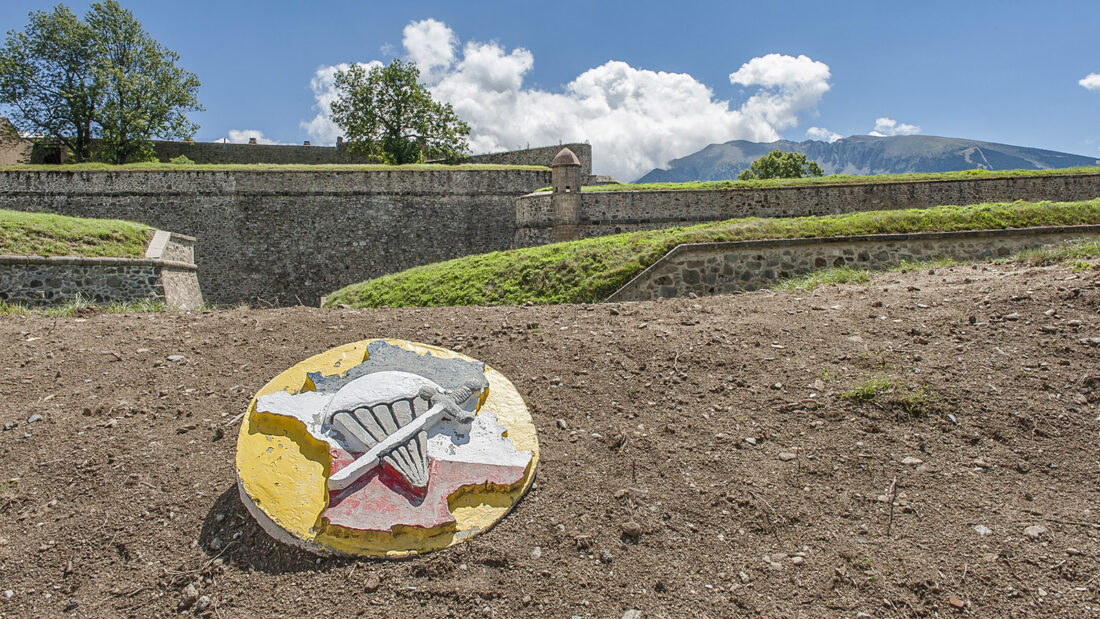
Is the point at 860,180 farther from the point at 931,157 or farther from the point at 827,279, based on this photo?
the point at 931,157

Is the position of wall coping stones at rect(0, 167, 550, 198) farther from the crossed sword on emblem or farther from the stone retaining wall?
the crossed sword on emblem

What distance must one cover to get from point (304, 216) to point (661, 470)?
52.4 feet

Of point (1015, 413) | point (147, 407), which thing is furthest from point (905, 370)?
point (147, 407)

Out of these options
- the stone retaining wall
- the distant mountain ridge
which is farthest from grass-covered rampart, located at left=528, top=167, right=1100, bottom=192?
the distant mountain ridge

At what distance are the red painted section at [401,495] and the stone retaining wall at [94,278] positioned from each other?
21.8 feet

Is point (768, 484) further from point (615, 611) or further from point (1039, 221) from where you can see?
point (1039, 221)

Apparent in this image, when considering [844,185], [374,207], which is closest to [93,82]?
[374,207]

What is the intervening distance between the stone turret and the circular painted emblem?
1160cm

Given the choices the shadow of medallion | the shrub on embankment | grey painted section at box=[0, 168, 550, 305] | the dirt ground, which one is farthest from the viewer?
grey painted section at box=[0, 168, 550, 305]

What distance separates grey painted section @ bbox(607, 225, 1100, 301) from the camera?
8.80m

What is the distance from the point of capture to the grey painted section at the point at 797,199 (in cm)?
1453

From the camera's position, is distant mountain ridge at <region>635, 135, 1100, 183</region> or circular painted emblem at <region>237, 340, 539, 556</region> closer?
circular painted emblem at <region>237, 340, 539, 556</region>

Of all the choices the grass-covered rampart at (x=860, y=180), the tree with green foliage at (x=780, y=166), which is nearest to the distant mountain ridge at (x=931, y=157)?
the tree with green foliage at (x=780, y=166)

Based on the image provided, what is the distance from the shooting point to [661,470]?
3744 mm
